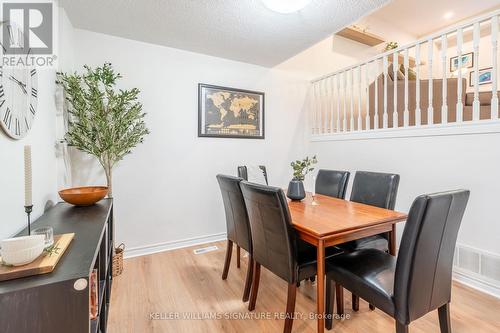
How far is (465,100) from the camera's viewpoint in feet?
9.09

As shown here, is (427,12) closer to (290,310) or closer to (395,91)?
(395,91)

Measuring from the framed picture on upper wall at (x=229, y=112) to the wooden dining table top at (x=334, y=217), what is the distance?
1.57 metres

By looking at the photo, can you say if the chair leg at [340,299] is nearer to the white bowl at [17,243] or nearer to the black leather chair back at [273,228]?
the black leather chair back at [273,228]

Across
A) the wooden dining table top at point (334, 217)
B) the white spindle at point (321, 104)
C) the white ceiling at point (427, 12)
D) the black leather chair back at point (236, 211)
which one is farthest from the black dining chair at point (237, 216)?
the white ceiling at point (427, 12)

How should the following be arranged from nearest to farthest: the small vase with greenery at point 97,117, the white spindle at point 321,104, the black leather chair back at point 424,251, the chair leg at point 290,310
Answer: the black leather chair back at point 424,251
the chair leg at point 290,310
the small vase with greenery at point 97,117
the white spindle at point 321,104

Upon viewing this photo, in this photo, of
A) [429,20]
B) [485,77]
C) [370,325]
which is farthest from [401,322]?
[429,20]

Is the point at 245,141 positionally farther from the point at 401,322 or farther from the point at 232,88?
the point at 401,322

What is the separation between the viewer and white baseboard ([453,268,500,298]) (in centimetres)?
190

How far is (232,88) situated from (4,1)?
2265 mm

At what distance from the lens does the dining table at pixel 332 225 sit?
133cm

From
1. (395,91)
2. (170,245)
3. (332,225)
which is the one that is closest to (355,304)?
(332,225)

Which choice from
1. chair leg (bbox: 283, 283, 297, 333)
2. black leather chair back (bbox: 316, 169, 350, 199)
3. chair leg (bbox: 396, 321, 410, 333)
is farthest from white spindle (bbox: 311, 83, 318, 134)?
chair leg (bbox: 396, 321, 410, 333)

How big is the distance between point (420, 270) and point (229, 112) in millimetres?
2639

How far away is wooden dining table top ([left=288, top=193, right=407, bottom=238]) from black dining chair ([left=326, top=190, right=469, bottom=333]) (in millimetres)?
258
